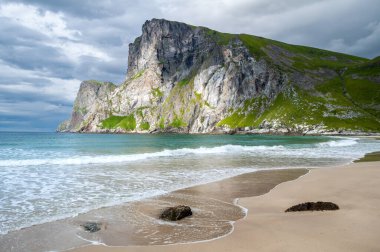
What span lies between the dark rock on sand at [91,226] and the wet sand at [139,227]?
0.17 metres

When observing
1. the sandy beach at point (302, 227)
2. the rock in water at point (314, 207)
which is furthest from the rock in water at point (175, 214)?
the rock in water at point (314, 207)

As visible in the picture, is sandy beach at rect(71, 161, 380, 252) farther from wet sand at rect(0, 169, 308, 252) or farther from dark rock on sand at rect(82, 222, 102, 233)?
dark rock on sand at rect(82, 222, 102, 233)

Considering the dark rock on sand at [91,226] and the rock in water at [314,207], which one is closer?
the dark rock on sand at [91,226]

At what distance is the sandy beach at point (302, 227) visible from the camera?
8430 millimetres

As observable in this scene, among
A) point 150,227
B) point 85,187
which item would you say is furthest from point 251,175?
point 150,227

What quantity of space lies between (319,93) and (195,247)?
205 metres

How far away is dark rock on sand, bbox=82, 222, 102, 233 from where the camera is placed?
34.6 feet

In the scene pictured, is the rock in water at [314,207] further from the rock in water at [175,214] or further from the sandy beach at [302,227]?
the rock in water at [175,214]

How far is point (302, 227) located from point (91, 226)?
23.4 ft

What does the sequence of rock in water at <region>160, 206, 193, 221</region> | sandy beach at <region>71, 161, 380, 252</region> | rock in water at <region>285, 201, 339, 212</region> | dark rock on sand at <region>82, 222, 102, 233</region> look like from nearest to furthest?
sandy beach at <region>71, 161, 380, 252</region>
dark rock on sand at <region>82, 222, 102, 233</region>
rock in water at <region>160, 206, 193, 221</region>
rock in water at <region>285, 201, 339, 212</region>

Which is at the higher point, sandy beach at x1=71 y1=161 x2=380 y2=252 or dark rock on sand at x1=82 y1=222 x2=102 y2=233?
sandy beach at x1=71 y1=161 x2=380 y2=252

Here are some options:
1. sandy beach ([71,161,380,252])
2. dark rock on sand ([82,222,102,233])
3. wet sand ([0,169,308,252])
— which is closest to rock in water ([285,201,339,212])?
sandy beach ([71,161,380,252])

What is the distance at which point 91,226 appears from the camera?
428 inches

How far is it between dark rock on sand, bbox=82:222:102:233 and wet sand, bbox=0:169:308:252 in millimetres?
169
